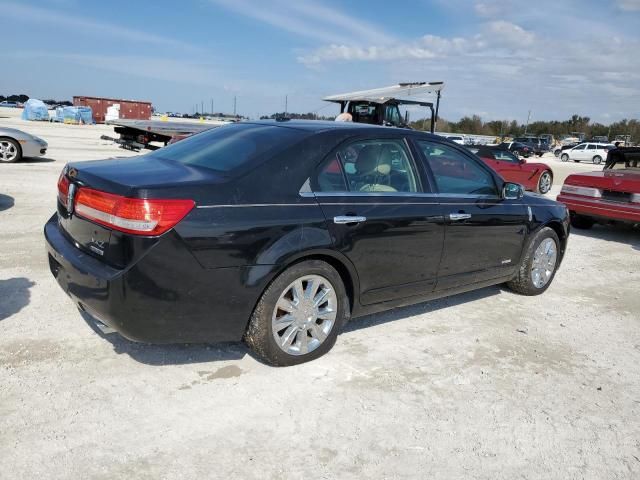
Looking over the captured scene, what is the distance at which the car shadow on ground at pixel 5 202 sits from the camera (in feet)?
25.6

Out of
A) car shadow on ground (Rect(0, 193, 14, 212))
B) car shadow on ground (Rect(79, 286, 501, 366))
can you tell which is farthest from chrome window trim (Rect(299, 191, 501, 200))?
car shadow on ground (Rect(0, 193, 14, 212))

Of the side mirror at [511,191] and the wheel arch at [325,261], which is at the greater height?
the side mirror at [511,191]

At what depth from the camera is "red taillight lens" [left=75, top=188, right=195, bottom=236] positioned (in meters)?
2.88

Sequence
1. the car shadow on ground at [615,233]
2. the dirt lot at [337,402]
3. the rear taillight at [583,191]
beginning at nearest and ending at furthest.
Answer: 1. the dirt lot at [337,402]
2. the rear taillight at [583,191]
3. the car shadow on ground at [615,233]

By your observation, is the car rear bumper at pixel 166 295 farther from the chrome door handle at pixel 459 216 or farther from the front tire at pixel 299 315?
the chrome door handle at pixel 459 216

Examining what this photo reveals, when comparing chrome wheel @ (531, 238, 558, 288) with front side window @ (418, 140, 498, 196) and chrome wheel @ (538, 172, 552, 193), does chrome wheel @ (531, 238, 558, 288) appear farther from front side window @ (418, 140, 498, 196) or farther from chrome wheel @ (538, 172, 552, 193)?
chrome wheel @ (538, 172, 552, 193)

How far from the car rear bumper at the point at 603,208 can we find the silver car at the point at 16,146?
12.0m

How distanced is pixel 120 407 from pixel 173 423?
0.34 metres

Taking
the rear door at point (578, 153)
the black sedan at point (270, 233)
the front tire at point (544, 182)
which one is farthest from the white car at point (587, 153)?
the black sedan at point (270, 233)

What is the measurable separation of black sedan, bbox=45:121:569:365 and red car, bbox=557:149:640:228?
4642 millimetres

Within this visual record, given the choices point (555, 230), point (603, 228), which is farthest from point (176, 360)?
point (603, 228)

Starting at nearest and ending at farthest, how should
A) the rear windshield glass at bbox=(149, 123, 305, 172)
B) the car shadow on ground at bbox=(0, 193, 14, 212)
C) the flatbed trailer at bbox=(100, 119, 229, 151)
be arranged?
the rear windshield glass at bbox=(149, 123, 305, 172)
the car shadow on ground at bbox=(0, 193, 14, 212)
the flatbed trailer at bbox=(100, 119, 229, 151)

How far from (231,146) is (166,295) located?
48.7 inches

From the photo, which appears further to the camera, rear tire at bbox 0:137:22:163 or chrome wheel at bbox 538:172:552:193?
chrome wheel at bbox 538:172:552:193
